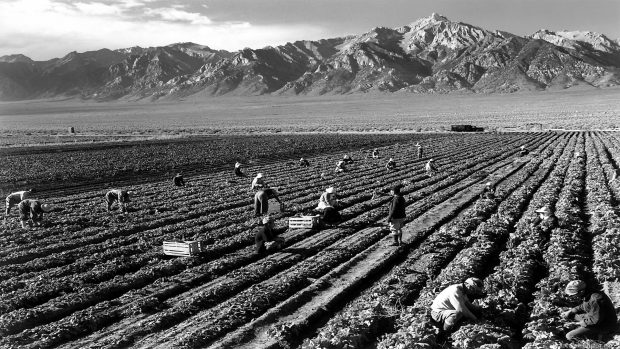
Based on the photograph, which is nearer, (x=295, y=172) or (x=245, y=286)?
(x=245, y=286)

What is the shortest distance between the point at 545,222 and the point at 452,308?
10136 millimetres

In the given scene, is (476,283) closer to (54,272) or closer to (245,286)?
(245,286)

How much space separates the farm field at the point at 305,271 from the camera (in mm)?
12055

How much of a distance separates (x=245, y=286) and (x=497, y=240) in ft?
27.7

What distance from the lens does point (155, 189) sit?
1407 inches

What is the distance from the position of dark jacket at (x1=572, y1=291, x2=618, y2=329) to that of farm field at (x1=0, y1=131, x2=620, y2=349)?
428 millimetres

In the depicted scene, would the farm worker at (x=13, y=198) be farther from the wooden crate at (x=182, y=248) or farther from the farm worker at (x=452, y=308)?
the farm worker at (x=452, y=308)

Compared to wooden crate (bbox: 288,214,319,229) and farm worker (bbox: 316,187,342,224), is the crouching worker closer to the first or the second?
wooden crate (bbox: 288,214,319,229)

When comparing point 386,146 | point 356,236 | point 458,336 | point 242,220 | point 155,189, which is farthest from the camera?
point 386,146

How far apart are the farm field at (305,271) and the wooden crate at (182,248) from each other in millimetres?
290

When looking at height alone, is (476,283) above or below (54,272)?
above

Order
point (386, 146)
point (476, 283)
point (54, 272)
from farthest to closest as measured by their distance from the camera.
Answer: point (386, 146), point (54, 272), point (476, 283)

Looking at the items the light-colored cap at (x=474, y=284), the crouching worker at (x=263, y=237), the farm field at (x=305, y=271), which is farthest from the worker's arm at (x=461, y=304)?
the crouching worker at (x=263, y=237)

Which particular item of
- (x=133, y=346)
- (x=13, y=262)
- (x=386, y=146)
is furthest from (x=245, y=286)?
(x=386, y=146)
